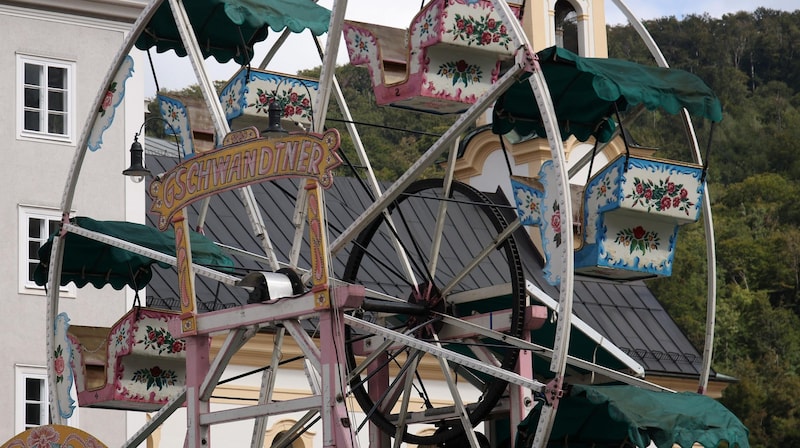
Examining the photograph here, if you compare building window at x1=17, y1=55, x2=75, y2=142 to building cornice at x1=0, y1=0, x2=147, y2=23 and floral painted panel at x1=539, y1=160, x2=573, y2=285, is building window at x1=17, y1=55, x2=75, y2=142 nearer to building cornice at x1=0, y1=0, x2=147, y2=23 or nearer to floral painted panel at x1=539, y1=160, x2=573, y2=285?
building cornice at x1=0, y1=0, x2=147, y2=23

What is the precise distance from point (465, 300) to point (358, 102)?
59.3 meters

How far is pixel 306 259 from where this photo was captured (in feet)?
115

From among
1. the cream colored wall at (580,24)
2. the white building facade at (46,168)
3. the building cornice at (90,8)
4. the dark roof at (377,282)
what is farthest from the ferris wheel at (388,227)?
the cream colored wall at (580,24)

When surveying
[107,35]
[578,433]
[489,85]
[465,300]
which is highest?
[107,35]

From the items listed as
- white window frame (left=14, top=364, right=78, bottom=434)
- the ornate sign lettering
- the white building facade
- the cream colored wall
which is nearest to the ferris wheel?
the ornate sign lettering

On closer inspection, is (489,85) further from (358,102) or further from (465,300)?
(358,102)

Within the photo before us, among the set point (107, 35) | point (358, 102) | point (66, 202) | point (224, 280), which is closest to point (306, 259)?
point (107, 35)

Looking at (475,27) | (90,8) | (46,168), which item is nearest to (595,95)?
(475,27)

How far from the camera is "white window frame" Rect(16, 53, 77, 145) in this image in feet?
100

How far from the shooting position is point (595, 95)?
707 inches

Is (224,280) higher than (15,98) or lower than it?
lower

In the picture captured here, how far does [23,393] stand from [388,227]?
42.4 ft

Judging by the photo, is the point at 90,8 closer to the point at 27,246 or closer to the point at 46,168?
the point at 46,168

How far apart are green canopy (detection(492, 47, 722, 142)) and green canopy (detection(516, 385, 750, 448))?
8.71ft
